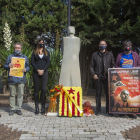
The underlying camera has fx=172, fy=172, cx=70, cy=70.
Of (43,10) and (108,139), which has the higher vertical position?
(43,10)

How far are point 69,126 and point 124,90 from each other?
1.79 metres

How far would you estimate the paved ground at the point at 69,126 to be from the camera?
124 inches

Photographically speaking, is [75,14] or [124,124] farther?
[75,14]

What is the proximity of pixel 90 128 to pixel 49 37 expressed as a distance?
909 centimetres

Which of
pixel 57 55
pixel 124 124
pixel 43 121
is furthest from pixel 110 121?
pixel 57 55

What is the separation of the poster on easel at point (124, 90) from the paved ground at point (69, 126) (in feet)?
0.90

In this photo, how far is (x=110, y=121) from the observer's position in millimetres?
4180

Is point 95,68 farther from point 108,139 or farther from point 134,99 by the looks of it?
point 108,139

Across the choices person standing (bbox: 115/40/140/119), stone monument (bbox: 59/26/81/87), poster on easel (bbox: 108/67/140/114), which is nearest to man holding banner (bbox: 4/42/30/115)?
stone monument (bbox: 59/26/81/87)

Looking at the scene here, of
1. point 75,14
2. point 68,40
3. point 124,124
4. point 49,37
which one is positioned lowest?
point 124,124

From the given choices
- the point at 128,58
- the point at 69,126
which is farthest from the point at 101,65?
the point at 69,126

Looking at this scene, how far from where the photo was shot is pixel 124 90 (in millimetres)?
4531

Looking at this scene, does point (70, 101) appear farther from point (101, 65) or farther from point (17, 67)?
point (17, 67)

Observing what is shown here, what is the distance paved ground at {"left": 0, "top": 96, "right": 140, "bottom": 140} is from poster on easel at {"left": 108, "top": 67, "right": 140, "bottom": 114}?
0.27 metres
